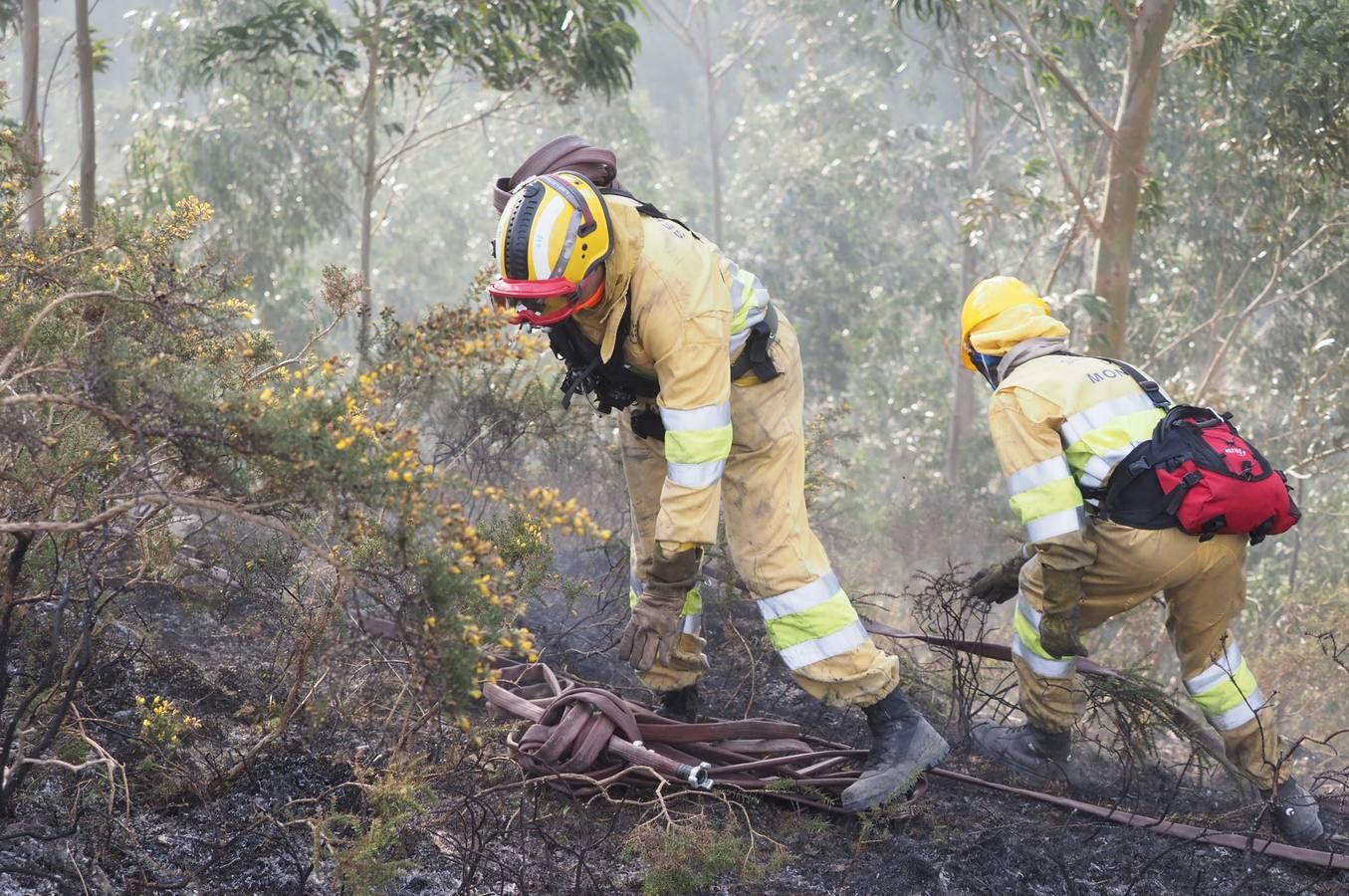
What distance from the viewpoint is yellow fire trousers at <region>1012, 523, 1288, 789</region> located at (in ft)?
11.4

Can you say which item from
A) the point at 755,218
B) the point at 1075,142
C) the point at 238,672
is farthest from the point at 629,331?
the point at 755,218

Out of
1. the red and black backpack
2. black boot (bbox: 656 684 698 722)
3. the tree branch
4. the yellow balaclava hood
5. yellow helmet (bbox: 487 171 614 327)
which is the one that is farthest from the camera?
the tree branch

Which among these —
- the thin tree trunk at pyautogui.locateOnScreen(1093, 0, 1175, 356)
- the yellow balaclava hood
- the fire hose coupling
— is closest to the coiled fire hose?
the fire hose coupling

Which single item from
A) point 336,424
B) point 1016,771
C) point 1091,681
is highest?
point 336,424

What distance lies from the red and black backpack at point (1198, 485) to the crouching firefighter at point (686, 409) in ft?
2.89

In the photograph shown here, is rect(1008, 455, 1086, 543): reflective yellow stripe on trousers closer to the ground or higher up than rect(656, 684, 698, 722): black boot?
higher up

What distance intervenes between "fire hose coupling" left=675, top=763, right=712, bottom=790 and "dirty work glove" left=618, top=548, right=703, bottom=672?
1.09ft

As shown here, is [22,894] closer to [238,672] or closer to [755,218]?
[238,672]

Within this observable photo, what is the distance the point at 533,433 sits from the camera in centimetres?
621

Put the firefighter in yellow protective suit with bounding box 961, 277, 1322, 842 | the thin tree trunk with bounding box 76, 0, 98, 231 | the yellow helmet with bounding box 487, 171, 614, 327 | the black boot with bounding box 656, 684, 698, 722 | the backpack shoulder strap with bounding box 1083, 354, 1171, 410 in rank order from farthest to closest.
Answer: the thin tree trunk with bounding box 76, 0, 98, 231 < the black boot with bounding box 656, 684, 698, 722 < the backpack shoulder strap with bounding box 1083, 354, 1171, 410 < the firefighter in yellow protective suit with bounding box 961, 277, 1322, 842 < the yellow helmet with bounding box 487, 171, 614, 327

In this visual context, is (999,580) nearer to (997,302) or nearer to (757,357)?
(997,302)

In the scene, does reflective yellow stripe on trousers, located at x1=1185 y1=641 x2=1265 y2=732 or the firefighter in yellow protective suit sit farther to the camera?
reflective yellow stripe on trousers, located at x1=1185 y1=641 x2=1265 y2=732

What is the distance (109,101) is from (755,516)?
2757cm

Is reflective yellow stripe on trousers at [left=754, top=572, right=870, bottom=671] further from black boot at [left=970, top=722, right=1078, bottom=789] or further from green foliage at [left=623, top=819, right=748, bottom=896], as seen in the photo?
black boot at [left=970, top=722, right=1078, bottom=789]
